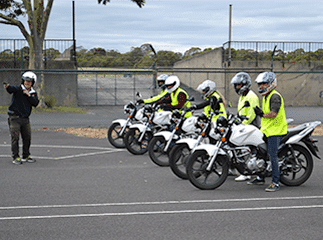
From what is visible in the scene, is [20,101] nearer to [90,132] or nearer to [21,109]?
[21,109]

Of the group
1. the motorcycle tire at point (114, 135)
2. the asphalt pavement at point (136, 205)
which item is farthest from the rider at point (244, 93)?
the motorcycle tire at point (114, 135)

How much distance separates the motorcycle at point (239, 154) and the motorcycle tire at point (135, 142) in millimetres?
3214

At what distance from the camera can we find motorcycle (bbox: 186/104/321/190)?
743cm

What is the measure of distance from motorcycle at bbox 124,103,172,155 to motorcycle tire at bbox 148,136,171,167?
1031 millimetres

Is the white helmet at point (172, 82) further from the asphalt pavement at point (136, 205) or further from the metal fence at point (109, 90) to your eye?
the metal fence at point (109, 90)

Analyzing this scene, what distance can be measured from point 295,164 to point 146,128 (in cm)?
388

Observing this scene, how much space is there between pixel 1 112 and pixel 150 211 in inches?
633

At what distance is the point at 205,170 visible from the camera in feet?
24.5

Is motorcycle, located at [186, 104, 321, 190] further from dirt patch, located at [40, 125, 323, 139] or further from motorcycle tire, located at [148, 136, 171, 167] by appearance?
dirt patch, located at [40, 125, 323, 139]

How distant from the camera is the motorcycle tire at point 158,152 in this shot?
9.46 meters

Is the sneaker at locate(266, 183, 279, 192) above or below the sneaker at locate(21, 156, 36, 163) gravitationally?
below

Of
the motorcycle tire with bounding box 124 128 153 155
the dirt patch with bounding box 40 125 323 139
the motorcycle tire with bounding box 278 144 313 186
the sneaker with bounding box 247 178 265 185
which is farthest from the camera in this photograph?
the dirt patch with bounding box 40 125 323 139

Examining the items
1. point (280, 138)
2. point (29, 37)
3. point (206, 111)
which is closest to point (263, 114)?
point (280, 138)

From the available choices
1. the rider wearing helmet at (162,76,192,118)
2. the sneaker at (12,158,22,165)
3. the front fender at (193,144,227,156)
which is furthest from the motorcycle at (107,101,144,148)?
the front fender at (193,144,227,156)
